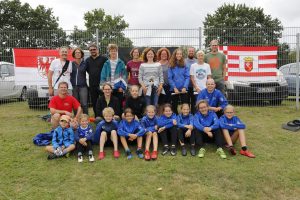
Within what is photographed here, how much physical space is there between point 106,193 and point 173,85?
318cm

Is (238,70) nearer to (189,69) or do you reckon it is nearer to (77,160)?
(189,69)

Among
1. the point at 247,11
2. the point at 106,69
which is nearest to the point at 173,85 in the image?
the point at 106,69

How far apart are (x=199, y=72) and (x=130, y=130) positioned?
2.10 meters

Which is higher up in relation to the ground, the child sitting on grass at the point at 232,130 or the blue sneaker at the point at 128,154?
the child sitting on grass at the point at 232,130

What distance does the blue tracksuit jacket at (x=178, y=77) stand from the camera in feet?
22.0

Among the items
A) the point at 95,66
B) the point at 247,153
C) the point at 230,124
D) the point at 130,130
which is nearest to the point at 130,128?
the point at 130,130

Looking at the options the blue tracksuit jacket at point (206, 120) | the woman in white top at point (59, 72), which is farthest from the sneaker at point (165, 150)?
the woman in white top at point (59, 72)

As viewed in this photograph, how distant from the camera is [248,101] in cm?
995

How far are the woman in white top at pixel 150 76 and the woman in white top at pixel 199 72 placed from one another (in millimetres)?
753

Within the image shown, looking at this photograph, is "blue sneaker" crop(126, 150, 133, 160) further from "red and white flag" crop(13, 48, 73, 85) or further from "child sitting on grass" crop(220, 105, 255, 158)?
"red and white flag" crop(13, 48, 73, 85)

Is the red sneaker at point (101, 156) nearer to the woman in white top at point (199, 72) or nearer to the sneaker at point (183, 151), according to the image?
the sneaker at point (183, 151)

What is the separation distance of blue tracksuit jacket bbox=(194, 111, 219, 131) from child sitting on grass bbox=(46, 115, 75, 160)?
2333mm

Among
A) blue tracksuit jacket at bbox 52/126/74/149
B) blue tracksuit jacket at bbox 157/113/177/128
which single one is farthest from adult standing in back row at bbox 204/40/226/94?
blue tracksuit jacket at bbox 52/126/74/149

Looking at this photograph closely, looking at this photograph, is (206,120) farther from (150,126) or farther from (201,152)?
(150,126)
